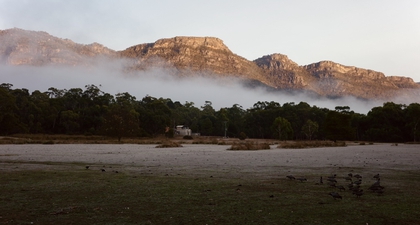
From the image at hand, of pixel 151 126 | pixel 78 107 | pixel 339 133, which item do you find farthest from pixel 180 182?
pixel 78 107

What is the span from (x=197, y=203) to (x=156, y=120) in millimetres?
115123

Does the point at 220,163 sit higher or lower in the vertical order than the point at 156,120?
lower

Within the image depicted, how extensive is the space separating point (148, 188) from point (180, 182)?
1.74m

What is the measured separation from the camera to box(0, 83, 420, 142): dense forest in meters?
89.3

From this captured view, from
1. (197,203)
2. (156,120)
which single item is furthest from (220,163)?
(156,120)

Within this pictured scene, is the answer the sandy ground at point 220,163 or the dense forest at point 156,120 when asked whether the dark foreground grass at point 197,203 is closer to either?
the sandy ground at point 220,163

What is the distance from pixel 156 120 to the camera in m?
122

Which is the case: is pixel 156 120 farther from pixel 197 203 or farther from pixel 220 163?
pixel 197 203

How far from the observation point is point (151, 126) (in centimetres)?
12456

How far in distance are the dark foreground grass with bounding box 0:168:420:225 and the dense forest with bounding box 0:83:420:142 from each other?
73.1m

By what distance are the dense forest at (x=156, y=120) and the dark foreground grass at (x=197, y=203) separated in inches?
2877

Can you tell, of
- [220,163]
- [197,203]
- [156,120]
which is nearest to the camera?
[197,203]

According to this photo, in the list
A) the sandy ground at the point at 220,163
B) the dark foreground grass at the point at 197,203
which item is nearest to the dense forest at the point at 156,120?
the sandy ground at the point at 220,163

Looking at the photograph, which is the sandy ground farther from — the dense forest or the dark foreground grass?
the dense forest
